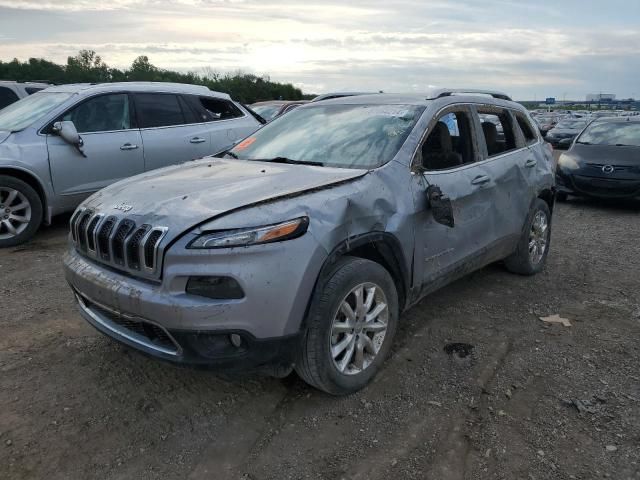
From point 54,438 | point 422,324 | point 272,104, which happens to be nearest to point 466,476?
point 422,324

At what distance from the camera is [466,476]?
2.55 metres

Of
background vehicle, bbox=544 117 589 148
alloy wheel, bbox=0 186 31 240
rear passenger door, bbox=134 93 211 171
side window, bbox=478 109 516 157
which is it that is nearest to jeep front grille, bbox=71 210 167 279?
side window, bbox=478 109 516 157

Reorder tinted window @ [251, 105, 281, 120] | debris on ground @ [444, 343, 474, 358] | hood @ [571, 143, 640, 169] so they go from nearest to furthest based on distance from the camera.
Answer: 1. debris on ground @ [444, 343, 474, 358]
2. hood @ [571, 143, 640, 169]
3. tinted window @ [251, 105, 281, 120]

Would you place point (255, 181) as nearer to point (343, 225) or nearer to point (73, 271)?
point (343, 225)

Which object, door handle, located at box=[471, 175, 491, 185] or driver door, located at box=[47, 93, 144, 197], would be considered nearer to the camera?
door handle, located at box=[471, 175, 491, 185]

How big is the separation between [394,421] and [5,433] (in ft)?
6.58

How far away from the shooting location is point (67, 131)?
604 centimetres

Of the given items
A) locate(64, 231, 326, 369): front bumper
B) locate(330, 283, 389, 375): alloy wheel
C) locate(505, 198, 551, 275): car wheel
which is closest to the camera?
locate(64, 231, 326, 369): front bumper

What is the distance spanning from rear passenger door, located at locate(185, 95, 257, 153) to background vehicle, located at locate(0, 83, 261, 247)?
0.02 m

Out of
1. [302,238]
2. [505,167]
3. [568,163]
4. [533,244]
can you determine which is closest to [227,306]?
[302,238]

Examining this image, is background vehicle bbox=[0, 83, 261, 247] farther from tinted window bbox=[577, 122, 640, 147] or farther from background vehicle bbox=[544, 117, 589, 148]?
background vehicle bbox=[544, 117, 589, 148]

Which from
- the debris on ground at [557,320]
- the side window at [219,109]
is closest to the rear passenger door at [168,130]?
the side window at [219,109]

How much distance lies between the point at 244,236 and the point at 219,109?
5.77 m

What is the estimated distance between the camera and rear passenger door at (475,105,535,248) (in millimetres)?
Answer: 4398
